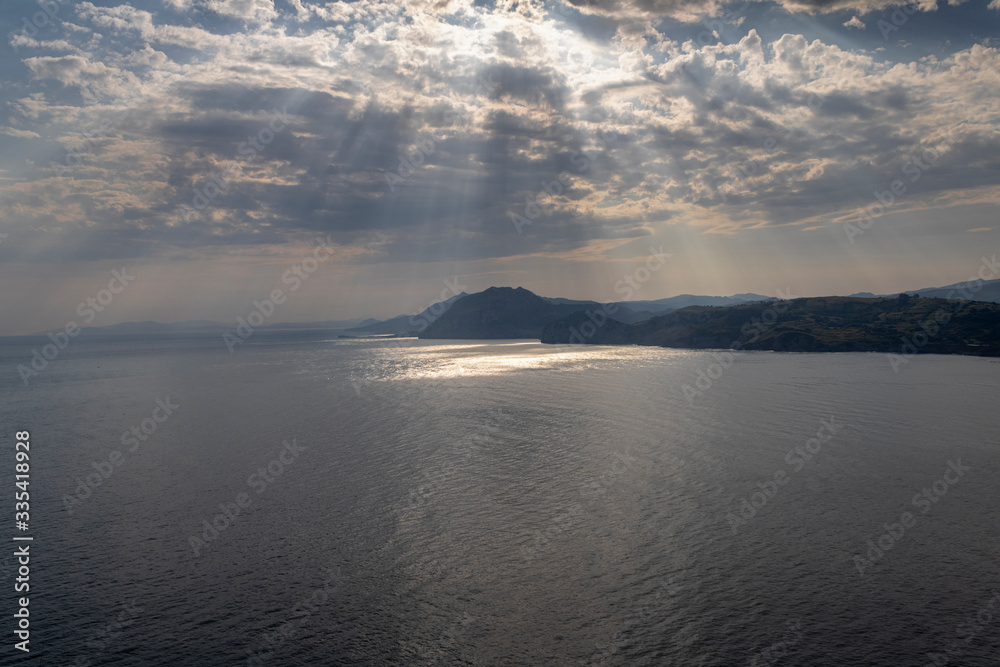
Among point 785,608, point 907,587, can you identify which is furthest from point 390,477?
point 907,587

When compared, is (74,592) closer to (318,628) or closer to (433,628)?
(318,628)

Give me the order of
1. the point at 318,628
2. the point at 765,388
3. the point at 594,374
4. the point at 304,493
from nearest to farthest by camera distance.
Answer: the point at 318,628
the point at 304,493
the point at 765,388
the point at 594,374

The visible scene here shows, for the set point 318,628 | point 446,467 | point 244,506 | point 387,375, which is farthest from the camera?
point 387,375

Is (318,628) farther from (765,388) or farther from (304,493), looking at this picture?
(765,388)

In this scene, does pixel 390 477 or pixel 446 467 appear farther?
pixel 446 467

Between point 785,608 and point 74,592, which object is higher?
point 74,592

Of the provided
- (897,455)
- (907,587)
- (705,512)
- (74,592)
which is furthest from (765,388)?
(74,592)
